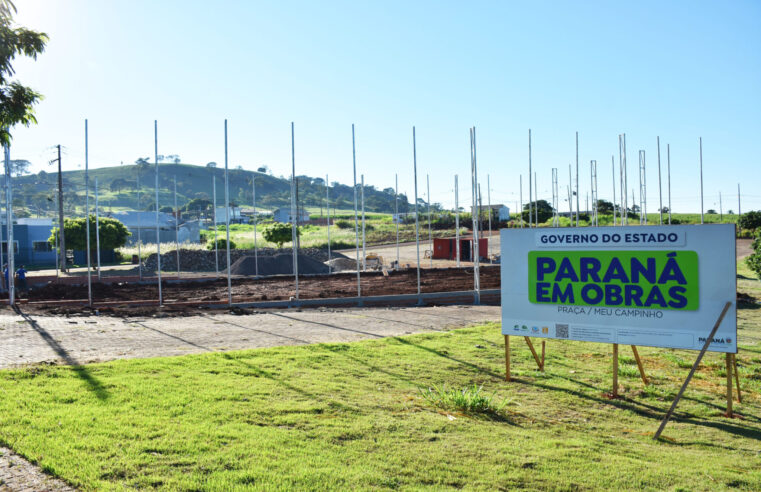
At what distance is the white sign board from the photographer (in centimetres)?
807

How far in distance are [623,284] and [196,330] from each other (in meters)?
10.4

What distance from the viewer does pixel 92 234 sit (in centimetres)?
4297

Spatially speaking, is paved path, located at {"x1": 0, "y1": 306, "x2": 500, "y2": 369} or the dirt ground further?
the dirt ground

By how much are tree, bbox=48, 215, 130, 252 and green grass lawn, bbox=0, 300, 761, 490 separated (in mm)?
39267

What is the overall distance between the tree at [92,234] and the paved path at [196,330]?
29.9 metres

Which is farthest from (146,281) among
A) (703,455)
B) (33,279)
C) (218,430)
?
(703,455)

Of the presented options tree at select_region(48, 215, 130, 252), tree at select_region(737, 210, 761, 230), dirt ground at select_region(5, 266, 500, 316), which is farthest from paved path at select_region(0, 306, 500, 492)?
tree at select_region(737, 210, 761, 230)

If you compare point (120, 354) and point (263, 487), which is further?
point (120, 354)

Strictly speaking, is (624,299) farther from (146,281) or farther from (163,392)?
(146,281)

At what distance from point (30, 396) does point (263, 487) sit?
14.0 feet

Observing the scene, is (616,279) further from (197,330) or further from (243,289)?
(243,289)

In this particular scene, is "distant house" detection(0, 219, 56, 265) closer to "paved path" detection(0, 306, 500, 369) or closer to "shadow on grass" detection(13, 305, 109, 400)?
"paved path" detection(0, 306, 500, 369)

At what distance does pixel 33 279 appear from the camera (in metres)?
31.9

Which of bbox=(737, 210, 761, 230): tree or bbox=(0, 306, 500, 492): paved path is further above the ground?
bbox=(737, 210, 761, 230): tree
